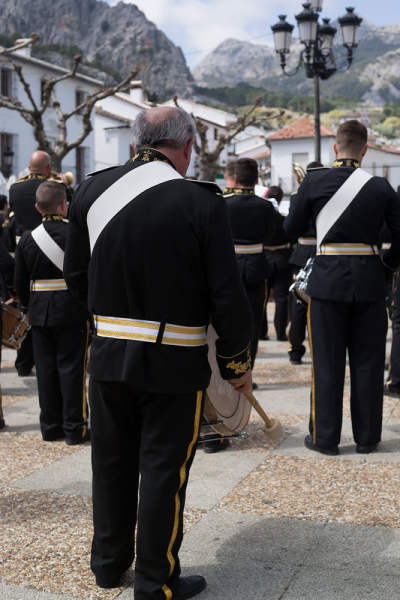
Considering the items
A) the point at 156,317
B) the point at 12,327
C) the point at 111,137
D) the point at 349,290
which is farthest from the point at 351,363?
the point at 111,137

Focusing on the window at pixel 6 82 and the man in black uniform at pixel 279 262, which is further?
the window at pixel 6 82

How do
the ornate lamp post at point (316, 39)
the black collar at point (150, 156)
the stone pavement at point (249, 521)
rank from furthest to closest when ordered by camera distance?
→ the ornate lamp post at point (316, 39)
the stone pavement at point (249, 521)
the black collar at point (150, 156)

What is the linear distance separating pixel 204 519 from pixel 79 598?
3.10ft

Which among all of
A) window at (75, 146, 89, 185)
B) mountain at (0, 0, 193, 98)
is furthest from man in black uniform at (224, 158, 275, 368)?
A: mountain at (0, 0, 193, 98)

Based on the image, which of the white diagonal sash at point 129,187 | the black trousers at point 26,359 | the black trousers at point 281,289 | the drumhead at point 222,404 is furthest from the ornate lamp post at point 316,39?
the white diagonal sash at point 129,187

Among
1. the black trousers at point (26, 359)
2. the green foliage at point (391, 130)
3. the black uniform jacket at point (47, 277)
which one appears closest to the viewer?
the black uniform jacket at point (47, 277)

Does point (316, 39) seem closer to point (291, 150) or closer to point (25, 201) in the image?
point (25, 201)

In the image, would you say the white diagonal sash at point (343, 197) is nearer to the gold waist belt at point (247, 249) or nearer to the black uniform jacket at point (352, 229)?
the black uniform jacket at point (352, 229)

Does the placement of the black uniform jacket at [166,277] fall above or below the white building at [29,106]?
below

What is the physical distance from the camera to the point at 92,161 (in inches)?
1789

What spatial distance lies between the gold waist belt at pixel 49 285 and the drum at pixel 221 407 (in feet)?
5.94

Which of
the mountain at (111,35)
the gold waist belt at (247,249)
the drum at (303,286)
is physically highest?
the mountain at (111,35)

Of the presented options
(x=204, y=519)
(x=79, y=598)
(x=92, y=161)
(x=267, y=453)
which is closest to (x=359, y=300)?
(x=267, y=453)

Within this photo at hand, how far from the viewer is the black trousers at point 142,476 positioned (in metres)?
2.79
